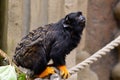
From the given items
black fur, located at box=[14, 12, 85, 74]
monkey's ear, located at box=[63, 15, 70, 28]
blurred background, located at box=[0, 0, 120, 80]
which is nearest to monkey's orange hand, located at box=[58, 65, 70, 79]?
black fur, located at box=[14, 12, 85, 74]

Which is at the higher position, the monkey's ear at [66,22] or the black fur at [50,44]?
the monkey's ear at [66,22]

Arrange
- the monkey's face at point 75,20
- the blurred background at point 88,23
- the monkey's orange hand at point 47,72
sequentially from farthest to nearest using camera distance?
the blurred background at point 88,23
the monkey's face at point 75,20
the monkey's orange hand at point 47,72

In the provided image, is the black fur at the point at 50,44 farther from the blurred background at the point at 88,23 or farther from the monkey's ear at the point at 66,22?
the blurred background at the point at 88,23

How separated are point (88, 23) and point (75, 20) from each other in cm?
133

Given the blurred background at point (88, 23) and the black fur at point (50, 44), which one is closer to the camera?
the black fur at point (50, 44)

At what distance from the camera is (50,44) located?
2.98 m

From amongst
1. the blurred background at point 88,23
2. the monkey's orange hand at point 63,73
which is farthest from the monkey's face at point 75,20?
the blurred background at point 88,23

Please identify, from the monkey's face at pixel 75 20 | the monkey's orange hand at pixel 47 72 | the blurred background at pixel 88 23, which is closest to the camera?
the monkey's orange hand at pixel 47 72

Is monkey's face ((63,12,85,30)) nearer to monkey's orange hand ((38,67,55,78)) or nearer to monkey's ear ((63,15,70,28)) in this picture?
monkey's ear ((63,15,70,28))

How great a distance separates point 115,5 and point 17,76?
2.31 m

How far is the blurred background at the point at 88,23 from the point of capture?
12.6 feet

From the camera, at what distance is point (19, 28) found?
3842mm

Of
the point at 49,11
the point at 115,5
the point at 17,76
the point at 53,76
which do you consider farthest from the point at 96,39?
the point at 17,76

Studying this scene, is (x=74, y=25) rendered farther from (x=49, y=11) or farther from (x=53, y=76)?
(x=49, y=11)
